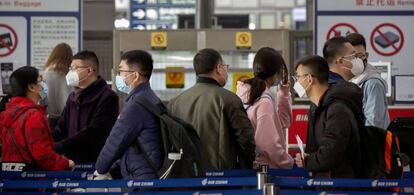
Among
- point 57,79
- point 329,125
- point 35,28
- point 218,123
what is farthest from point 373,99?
point 35,28

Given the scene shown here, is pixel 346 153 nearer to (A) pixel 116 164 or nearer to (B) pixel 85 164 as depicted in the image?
(A) pixel 116 164

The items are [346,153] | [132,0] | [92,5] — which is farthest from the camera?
[132,0]

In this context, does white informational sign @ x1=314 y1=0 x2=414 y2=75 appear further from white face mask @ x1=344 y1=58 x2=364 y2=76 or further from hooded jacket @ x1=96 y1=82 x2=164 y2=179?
hooded jacket @ x1=96 y1=82 x2=164 y2=179

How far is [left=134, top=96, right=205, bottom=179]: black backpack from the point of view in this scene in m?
5.37

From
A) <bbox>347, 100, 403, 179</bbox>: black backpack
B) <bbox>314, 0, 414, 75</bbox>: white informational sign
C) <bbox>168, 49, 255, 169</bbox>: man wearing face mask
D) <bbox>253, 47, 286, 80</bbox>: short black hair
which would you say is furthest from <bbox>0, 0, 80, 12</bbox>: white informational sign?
<bbox>347, 100, 403, 179</bbox>: black backpack

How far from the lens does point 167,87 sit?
37.5ft

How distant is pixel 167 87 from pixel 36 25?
5.92 feet

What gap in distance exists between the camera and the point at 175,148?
538 centimetres

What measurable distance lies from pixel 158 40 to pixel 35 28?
1.55 meters

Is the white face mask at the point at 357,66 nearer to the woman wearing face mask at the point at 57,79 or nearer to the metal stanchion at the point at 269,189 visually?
the metal stanchion at the point at 269,189

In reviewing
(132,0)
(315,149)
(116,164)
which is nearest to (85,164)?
(116,164)

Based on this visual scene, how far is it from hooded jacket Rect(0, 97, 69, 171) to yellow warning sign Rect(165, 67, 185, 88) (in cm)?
505

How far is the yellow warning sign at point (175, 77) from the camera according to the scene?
37.3 feet

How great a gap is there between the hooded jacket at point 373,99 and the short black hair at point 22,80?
2.34 metres
